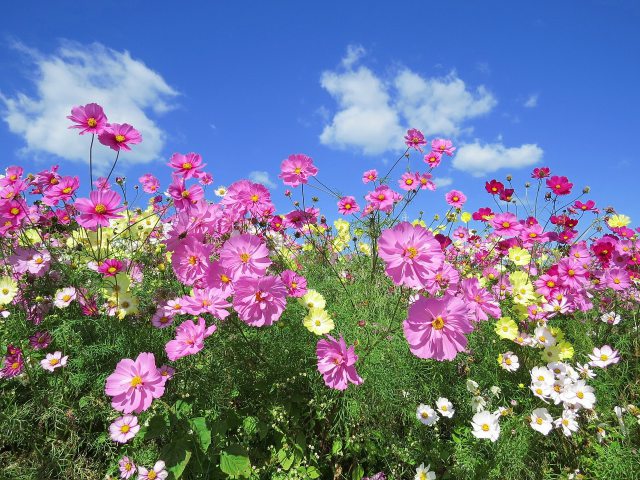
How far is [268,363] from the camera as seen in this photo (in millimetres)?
1789

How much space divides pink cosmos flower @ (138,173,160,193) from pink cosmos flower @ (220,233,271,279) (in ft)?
6.41

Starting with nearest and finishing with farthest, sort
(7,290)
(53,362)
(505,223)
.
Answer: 1. (53,362)
2. (7,290)
3. (505,223)

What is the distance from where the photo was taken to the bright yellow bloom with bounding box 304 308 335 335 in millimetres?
1887

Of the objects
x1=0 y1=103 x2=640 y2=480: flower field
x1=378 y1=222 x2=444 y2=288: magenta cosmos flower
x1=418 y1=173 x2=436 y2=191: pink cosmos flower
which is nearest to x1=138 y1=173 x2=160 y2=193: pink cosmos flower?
x1=0 y1=103 x2=640 y2=480: flower field

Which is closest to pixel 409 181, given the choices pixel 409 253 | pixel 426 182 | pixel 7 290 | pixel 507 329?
pixel 426 182

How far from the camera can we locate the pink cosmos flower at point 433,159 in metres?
2.59

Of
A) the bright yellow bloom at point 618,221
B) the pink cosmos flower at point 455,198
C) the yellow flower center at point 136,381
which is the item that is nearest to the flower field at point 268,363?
the yellow flower center at point 136,381

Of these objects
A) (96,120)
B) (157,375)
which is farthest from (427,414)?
(96,120)

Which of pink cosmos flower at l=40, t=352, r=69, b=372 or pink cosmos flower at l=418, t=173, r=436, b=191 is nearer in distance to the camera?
pink cosmos flower at l=40, t=352, r=69, b=372

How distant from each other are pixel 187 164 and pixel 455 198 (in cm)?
184

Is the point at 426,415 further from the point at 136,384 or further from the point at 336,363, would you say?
the point at 136,384

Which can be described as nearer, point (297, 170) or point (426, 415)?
point (426, 415)

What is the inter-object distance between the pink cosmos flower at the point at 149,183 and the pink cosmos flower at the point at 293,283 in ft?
5.74

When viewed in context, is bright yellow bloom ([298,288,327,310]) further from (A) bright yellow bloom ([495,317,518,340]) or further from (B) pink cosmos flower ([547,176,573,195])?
(B) pink cosmos flower ([547,176,573,195])
